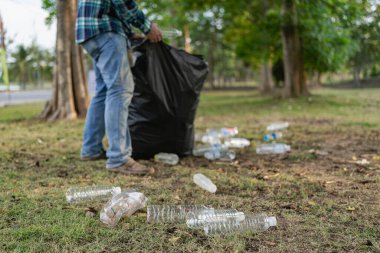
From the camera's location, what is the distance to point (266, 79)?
19.0 m

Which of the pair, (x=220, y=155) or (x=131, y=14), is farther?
(x=220, y=155)

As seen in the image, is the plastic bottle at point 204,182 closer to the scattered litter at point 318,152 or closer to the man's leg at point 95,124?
the man's leg at point 95,124

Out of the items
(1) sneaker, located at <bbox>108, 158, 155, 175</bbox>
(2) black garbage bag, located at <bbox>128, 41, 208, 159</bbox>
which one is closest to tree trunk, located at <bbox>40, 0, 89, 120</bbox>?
(2) black garbage bag, located at <bbox>128, 41, 208, 159</bbox>

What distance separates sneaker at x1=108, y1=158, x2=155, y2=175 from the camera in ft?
10.7

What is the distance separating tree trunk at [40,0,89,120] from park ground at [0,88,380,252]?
2419mm

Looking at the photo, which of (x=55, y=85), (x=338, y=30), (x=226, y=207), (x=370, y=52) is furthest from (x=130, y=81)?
(x=370, y=52)

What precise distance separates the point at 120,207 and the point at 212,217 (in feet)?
1.61

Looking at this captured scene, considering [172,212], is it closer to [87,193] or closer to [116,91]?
[87,193]

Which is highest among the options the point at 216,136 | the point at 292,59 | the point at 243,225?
the point at 292,59

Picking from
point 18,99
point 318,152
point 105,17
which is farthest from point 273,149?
point 18,99

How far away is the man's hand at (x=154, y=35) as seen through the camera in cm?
352

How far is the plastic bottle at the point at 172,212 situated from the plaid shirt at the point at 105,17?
5.37ft

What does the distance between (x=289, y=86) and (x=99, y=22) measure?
929cm

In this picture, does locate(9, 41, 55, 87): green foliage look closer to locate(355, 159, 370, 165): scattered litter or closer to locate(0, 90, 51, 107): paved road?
locate(0, 90, 51, 107): paved road
